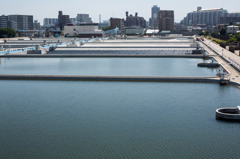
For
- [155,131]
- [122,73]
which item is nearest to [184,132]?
[155,131]

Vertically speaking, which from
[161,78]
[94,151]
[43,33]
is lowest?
[94,151]

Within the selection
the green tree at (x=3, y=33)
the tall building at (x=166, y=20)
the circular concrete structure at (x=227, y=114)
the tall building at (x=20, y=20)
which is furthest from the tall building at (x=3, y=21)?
the circular concrete structure at (x=227, y=114)

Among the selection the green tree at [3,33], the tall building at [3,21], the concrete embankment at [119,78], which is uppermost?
the tall building at [3,21]

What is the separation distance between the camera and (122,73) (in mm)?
32094

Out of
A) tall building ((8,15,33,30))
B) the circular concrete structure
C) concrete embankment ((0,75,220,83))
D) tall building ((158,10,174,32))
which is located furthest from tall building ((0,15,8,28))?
the circular concrete structure

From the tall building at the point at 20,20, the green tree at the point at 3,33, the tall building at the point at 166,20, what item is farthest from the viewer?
the tall building at the point at 20,20

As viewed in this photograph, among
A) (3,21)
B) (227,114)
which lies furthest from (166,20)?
(227,114)

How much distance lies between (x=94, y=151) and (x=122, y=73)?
63.4 feet

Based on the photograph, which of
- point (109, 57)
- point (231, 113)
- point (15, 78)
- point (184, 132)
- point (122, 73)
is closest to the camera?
point (184, 132)

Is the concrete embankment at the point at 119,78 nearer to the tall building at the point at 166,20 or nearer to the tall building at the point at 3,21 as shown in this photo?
the tall building at the point at 166,20

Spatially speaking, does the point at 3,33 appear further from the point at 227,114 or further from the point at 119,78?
the point at 227,114

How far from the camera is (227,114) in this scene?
54.9 ft

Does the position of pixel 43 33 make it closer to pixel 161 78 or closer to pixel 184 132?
pixel 161 78

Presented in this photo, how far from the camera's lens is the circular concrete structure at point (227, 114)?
659 inches
